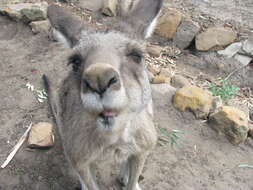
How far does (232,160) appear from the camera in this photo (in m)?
3.99

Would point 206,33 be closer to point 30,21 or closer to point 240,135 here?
point 240,135

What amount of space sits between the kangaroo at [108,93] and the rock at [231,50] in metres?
2.81

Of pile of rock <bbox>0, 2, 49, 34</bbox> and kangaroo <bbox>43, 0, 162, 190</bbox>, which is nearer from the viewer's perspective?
kangaroo <bbox>43, 0, 162, 190</bbox>

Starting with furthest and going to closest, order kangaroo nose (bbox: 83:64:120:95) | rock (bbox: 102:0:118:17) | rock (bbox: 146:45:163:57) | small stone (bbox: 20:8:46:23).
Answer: rock (bbox: 102:0:118:17), small stone (bbox: 20:8:46:23), rock (bbox: 146:45:163:57), kangaroo nose (bbox: 83:64:120:95)

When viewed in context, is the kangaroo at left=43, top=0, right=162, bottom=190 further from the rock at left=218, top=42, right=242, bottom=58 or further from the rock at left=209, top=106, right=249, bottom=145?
the rock at left=218, top=42, right=242, bottom=58

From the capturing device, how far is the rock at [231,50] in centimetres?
547

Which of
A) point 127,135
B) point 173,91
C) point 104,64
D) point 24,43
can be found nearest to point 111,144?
point 127,135

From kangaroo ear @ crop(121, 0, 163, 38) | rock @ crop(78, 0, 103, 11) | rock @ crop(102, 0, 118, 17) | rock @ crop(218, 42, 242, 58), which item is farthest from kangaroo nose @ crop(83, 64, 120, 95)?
rock @ crop(78, 0, 103, 11)

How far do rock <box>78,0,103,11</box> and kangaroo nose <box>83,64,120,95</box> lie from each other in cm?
414

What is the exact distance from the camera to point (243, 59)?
550cm

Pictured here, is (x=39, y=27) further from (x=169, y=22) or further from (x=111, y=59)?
(x=111, y=59)

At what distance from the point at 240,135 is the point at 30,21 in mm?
3541

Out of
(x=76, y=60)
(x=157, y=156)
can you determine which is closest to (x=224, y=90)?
(x=157, y=156)

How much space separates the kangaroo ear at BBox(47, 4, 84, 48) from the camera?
292 cm
